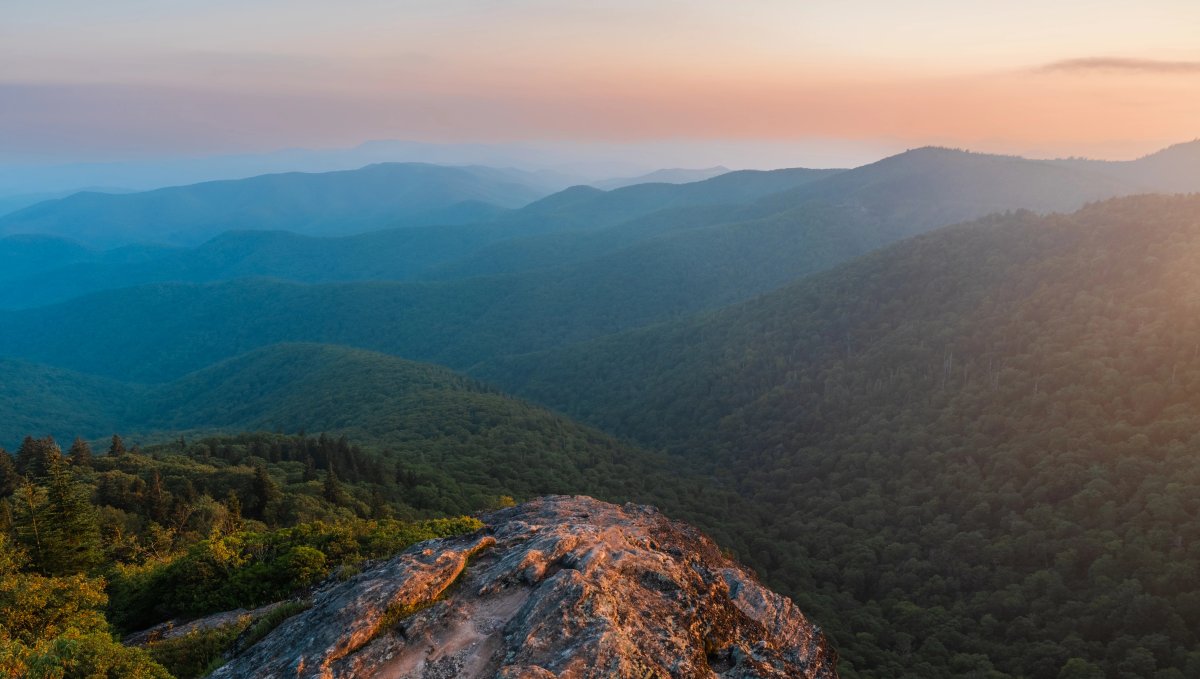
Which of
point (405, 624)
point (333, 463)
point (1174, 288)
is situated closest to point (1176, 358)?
point (1174, 288)

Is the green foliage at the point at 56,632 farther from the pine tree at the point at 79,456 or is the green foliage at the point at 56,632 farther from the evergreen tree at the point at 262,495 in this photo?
the pine tree at the point at 79,456

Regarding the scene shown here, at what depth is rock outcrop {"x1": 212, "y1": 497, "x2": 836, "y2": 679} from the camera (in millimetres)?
16562

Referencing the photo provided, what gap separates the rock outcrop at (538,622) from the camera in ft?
54.3

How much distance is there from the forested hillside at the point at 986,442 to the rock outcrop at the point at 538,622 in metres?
58.3

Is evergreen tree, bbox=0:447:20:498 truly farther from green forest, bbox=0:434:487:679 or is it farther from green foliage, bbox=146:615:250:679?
green foliage, bbox=146:615:250:679

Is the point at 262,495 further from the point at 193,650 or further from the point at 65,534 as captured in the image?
the point at 193,650

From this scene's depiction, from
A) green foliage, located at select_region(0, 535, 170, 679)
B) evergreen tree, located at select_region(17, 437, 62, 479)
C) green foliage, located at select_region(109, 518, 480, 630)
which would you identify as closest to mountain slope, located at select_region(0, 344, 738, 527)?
evergreen tree, located at select_region(17, 437, 62, 479)

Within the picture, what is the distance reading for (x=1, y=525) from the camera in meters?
43.3

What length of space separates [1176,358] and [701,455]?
9109 cm

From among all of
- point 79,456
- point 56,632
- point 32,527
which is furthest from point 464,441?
point 56,632

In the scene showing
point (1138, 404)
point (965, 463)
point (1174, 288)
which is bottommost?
point (965, 463)

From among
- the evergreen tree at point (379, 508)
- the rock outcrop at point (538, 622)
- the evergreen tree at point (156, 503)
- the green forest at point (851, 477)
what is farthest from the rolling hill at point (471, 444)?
the rock outcrop at point (538, 622)

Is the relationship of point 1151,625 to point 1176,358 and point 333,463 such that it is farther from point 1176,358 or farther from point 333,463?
point 333,463

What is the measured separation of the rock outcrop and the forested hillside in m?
58.3
